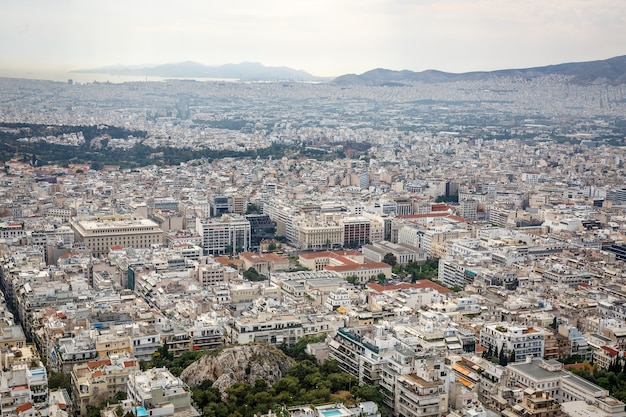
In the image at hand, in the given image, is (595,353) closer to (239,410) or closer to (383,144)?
(239,410)

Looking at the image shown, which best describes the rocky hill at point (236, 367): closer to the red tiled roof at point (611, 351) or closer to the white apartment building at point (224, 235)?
the red tiled roof at point (611, 351)

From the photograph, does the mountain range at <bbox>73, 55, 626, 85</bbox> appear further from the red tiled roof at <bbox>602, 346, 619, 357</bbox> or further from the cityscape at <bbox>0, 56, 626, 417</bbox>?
the red tiled roof at <bbox>602, 346, 619, 357</bbox>

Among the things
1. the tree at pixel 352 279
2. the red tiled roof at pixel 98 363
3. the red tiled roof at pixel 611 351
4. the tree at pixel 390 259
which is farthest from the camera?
the tree at pixel 390 259

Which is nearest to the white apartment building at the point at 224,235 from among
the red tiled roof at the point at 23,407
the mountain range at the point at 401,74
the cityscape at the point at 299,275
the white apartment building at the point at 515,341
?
the cityscape at the point at 299,275

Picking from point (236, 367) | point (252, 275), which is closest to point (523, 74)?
point (252, 275)

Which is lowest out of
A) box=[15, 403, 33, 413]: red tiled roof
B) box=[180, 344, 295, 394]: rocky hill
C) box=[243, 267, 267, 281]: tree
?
box=[243, 267, 267, 281]: tree

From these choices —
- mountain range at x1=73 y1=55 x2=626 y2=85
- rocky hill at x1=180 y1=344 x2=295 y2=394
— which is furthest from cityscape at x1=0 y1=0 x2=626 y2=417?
mountain range at x1=73 y1=55 x2=626 y2=85

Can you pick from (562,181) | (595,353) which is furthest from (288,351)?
(562,181)

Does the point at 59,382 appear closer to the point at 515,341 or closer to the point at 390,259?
the point at 515,341
